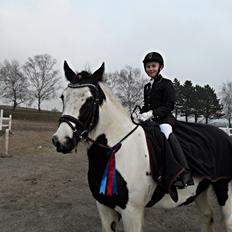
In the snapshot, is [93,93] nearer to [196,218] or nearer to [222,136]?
[222,136]

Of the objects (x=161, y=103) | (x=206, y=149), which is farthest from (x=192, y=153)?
(x=161, y=103)

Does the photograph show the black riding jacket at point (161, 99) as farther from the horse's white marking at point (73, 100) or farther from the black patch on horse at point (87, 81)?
the horse's white marking at point (73, 100)

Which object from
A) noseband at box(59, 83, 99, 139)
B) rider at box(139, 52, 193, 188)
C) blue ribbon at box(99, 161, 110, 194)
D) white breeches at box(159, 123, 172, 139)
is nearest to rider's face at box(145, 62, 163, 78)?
rider at box(139, 52, 193, 188)

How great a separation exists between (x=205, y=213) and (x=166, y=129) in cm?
169

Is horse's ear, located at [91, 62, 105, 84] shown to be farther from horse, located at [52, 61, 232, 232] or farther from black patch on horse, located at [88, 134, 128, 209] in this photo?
black patch on horse, located at [88, 134, 128, 209]

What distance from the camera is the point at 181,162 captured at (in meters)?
3.28

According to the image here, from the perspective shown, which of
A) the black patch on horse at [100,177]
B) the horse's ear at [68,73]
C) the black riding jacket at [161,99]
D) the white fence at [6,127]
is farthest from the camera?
the white fence at [6,127]

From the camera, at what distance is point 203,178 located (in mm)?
3641

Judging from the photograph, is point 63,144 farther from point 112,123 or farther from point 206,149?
point 206,149

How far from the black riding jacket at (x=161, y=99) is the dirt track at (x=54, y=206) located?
86.0 inches

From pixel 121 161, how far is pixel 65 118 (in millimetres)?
785

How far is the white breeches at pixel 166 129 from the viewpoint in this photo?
3.42 m

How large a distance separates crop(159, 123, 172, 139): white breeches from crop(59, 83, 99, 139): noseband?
0.96 metres

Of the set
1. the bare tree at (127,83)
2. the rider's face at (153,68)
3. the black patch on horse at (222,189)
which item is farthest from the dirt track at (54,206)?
the bare tree at (127,83)
